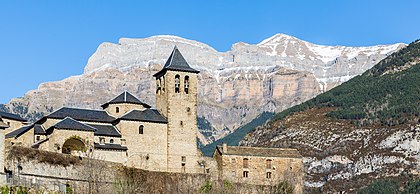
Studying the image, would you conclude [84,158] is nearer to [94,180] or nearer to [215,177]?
[94,180]

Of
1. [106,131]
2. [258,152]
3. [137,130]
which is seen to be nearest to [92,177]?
[106,131]

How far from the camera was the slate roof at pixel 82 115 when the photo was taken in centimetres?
7444

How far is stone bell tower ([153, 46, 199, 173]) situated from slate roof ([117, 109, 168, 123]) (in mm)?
741

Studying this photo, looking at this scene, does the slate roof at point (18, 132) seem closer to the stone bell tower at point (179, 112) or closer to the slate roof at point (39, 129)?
the slate roof at point (39, 129)

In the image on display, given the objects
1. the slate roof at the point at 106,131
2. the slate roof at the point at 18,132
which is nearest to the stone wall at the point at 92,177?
the slate roof at the point at 106,131

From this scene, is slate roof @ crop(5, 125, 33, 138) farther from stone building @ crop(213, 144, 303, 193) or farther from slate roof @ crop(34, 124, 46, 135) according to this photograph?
stone building @ crop(213, 144, 303, 193)

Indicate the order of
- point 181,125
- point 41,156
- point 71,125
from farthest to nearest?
point 181,125 < point 71,125 < point 41,156

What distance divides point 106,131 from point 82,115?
3203 mm

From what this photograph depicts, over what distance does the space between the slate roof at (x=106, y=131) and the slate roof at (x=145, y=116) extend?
4.46 feet

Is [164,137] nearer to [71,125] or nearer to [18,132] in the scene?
[71,125]

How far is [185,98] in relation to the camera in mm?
79375

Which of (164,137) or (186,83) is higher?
(186,83)

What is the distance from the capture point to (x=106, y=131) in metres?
74.2

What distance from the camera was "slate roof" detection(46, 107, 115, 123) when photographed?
74.4 m
